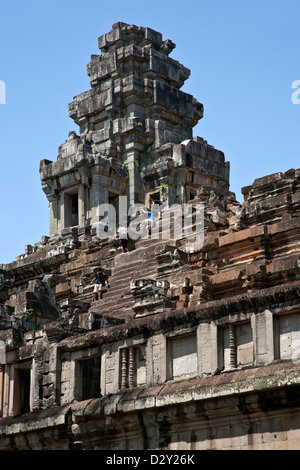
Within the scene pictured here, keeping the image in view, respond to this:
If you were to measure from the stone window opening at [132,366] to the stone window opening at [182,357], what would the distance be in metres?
0.81

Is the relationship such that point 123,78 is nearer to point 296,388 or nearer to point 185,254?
point 185,254

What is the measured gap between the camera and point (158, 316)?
24391 mm

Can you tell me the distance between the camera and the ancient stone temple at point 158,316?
2228 centimetres

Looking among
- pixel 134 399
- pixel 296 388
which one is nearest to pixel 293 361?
pixel 296 388

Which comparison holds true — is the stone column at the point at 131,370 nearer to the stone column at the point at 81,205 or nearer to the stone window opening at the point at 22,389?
the stone window opening at the point at 22,389

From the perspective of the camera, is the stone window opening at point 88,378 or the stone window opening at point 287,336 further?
the stone window opening at point 88,378

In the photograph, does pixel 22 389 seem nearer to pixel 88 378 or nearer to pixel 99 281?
pixel 88 378

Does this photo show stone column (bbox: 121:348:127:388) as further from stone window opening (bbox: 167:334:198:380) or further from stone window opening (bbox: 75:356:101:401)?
stone window opening (bbox: 75:356:101:401)

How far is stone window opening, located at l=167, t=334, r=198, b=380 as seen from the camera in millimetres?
A: 23734

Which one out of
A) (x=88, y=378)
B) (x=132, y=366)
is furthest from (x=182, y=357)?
(x=88, y=378)

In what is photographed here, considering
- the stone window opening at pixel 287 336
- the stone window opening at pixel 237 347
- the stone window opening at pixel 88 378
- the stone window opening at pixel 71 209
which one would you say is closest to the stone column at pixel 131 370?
the stone window opening at pixel 88 378

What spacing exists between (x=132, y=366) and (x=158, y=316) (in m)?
1.46
